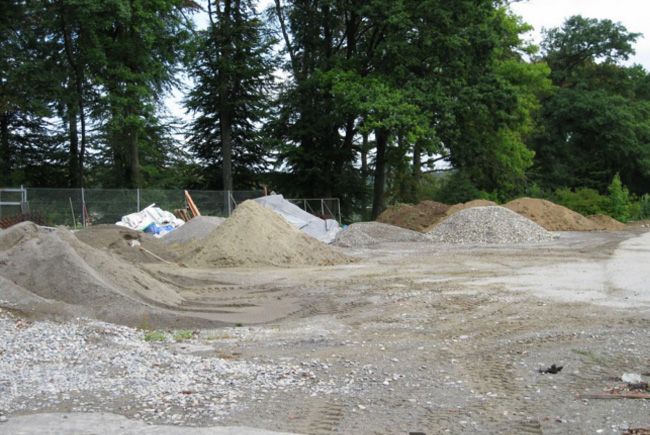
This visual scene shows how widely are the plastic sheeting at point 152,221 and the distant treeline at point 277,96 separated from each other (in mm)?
6266

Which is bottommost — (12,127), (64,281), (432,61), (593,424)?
(593,424)

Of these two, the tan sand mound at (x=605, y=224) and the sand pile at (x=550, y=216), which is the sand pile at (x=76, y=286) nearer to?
the sand pile at (x=550, y=216)

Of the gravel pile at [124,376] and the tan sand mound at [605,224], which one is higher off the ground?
the tan sand mound at [605,224]

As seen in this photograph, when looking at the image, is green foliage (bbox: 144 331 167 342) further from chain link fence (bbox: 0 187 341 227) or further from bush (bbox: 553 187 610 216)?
bush (bbox: 553 187 610 216)

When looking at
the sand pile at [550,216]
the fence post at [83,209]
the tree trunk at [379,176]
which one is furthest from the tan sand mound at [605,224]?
the fence post at [83,209]

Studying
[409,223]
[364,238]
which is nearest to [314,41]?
[409,223]

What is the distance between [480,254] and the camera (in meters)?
21.9

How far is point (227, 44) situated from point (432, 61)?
11.2 meters

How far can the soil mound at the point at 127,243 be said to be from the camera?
19125 millimetres

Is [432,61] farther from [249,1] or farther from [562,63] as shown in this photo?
[562,63]

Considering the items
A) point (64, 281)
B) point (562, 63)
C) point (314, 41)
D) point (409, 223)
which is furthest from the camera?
point (562, 63)

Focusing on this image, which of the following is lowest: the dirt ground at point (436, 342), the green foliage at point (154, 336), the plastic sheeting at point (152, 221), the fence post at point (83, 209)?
the dirt ground at point (436, 342)

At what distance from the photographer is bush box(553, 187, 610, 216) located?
4312 cm

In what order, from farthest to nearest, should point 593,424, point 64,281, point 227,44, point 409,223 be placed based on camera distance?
point 227,44
point 409,223
point 64,281
point 593,424
